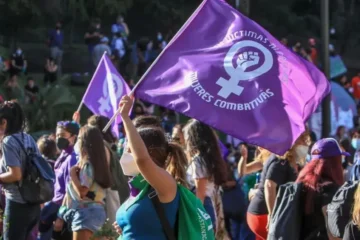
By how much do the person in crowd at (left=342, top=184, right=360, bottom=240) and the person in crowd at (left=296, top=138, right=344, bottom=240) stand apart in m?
0.90

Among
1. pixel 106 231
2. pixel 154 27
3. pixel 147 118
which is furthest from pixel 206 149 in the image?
pixel 154 27

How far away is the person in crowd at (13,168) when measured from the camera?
23.3 feet

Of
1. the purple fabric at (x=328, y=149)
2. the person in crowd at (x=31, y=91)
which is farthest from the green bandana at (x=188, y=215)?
the person in crowd at (x=31, y=91)

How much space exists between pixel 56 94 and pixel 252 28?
1424 centimetres

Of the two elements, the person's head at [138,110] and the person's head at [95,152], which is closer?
the person's head at [95,152]

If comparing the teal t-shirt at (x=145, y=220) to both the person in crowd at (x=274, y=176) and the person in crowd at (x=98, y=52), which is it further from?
the person in crowd at (x=98, y=52)

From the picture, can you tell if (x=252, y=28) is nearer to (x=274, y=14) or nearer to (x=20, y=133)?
(x=20, y=133)

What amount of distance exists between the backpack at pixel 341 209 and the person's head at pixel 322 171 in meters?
0.51

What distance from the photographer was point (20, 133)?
23.7 feet

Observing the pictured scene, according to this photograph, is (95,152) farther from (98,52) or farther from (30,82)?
(98,52)

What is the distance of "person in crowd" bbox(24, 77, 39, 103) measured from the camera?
2002cm

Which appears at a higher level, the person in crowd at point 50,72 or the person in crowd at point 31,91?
the person in crowd at point 50,72

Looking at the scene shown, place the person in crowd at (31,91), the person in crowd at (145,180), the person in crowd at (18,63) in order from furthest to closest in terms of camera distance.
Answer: the person in crowd at (18,63)
the person in crowd at (31,91)
the person in crowd at (145,180)

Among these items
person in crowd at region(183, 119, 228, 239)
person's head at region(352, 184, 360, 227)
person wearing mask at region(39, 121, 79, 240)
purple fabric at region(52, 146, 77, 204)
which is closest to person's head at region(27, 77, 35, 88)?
person wearing mask at region(39, 121, 79, 240)
